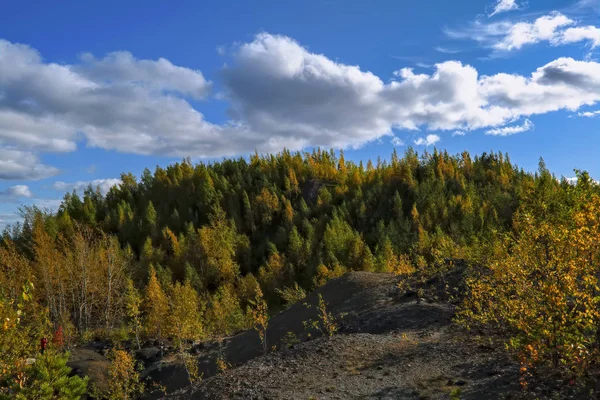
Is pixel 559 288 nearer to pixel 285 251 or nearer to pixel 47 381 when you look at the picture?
pixel 47 381

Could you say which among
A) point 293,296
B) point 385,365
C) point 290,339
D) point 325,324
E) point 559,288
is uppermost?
point 559,288

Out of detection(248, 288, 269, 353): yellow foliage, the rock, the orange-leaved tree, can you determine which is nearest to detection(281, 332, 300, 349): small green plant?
detection(248, 288, 269, 353): yellow foliage

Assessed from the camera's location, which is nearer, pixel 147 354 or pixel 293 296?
pixel 147 354

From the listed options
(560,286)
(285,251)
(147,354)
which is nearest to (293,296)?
(147,354)

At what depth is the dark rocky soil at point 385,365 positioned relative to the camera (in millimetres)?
13836

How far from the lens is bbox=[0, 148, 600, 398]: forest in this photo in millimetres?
12539

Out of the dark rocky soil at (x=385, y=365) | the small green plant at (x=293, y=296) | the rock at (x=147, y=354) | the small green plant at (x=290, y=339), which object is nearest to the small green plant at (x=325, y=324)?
the dark rocky soil at (x=385, y=365)

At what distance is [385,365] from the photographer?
639 inches

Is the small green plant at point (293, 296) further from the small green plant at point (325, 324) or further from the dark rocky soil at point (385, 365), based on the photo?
the dark rocky soil at point (385, 365)

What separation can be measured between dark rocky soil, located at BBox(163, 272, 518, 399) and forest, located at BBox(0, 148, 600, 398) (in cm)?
130

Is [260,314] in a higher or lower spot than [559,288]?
lower

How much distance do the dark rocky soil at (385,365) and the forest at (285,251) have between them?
4.27 ft

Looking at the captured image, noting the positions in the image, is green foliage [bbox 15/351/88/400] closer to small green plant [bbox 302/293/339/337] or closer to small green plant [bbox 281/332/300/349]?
small green plant [bbox 302/293/339/337]

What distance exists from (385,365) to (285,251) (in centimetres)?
9080
